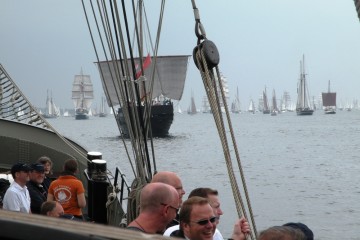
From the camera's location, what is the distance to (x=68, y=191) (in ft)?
22.6

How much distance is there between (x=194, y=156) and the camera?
56281mm

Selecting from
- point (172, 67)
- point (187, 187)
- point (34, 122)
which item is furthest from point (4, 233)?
point (172, 67)

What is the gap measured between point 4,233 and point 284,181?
3618 centimetres

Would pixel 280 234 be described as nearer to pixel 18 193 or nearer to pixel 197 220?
pixel 197 220

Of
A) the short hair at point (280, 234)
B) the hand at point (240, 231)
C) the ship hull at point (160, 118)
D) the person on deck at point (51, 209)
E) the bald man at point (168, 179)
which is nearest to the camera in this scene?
the short hair at point (280, 234)

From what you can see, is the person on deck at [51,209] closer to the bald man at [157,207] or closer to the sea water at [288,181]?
the bald man at [157,207]

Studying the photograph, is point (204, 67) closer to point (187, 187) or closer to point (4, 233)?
point (4, 233)

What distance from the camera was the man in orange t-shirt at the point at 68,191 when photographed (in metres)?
6.86

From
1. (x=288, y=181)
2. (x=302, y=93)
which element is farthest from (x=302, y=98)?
(x=288, y=181)

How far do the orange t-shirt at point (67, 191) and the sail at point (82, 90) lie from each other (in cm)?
13774

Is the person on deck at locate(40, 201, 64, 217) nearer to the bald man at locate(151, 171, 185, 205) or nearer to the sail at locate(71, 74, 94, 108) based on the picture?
the bald man at locate(151, 171, 185, 205)

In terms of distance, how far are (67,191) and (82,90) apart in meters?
142

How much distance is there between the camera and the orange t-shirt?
22.5 ft

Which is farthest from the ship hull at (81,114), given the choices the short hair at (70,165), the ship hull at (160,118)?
the short hair at (70,165)
